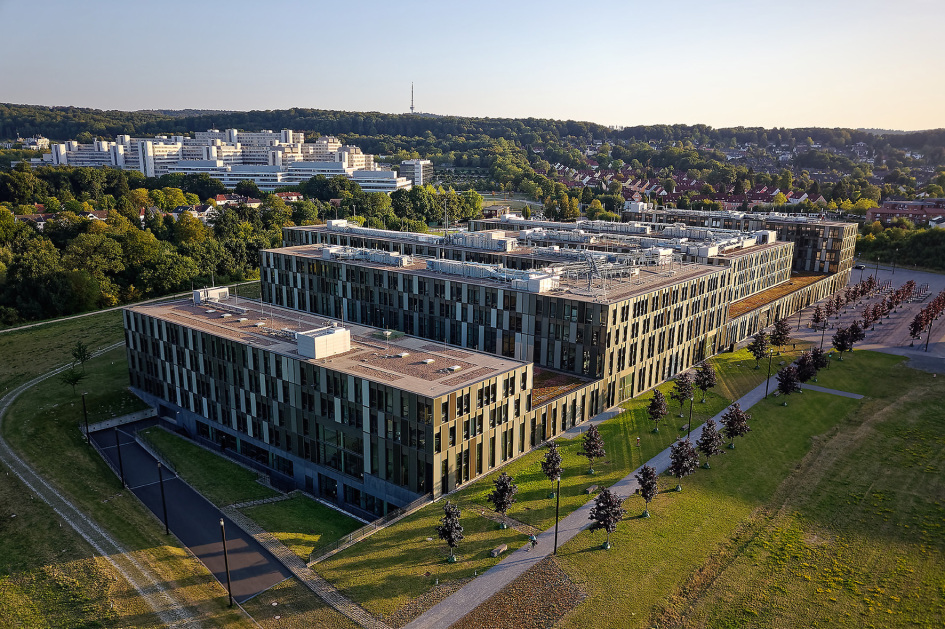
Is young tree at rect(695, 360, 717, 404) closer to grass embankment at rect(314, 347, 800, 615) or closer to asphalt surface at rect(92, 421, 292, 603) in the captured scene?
grass embankment at rect(314, 347, 800, 615)

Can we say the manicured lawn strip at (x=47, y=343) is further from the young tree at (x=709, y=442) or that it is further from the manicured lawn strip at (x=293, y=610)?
the young tree at (x=709, y=442)

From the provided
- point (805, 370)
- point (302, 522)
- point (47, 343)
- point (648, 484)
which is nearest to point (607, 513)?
point (648, 484)

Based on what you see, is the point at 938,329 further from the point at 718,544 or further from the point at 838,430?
the point at 718,544

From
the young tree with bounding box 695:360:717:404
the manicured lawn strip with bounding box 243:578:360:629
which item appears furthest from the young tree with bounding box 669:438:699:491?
the manicured lawn strip with bounding box 243:578:360:629

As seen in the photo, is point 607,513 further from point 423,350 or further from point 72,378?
point 72,378

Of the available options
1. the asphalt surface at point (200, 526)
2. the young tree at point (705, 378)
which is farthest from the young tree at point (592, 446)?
the asphalt surface at point (200, 526)

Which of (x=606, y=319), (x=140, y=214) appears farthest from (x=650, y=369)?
(x=140, y=214)
